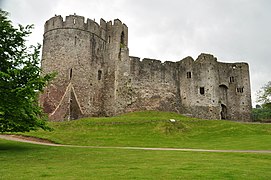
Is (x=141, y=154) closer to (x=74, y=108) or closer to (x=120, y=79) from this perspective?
(x=74, y=108)

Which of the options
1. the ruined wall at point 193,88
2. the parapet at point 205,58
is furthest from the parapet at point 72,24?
the parapet at point 205,58

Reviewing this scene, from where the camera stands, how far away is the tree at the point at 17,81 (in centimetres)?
1598

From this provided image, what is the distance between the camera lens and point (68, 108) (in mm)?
37562

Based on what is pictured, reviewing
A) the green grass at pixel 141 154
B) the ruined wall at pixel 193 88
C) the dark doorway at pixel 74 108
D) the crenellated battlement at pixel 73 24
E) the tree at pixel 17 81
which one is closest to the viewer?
the green grass at pixel 141 154

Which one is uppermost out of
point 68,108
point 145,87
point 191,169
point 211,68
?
point 211,68

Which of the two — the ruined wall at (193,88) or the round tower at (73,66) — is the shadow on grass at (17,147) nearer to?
the round tower at (73,66)

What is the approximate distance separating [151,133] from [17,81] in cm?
1564

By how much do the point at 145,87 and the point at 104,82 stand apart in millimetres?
6135

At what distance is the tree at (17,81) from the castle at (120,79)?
763 inches

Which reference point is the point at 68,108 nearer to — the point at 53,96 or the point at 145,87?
the point at 53,96

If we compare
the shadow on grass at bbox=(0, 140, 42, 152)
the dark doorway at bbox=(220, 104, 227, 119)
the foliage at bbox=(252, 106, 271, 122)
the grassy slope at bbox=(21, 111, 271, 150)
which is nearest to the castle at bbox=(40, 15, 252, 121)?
the dark doorway at bbox=(220, 104, 227, 119)

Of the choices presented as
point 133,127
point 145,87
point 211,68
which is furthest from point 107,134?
point 211,68

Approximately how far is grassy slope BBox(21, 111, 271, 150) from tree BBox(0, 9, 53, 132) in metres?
7.78

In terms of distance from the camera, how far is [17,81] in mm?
16594
